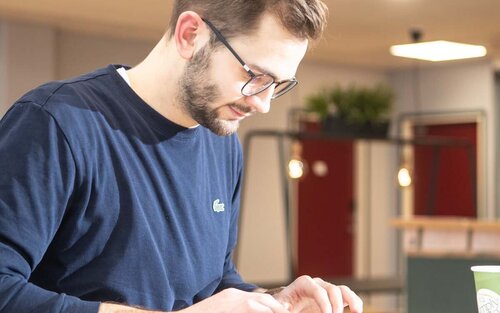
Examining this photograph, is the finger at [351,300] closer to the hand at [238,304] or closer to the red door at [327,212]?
the hand at [238,304]

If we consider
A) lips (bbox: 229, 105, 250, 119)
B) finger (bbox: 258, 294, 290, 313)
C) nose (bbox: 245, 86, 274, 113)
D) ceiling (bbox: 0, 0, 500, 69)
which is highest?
ceiling (bbox: 0, 0, 500, 69)

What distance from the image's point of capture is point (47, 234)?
130cm

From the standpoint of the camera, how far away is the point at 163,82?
1527 mm

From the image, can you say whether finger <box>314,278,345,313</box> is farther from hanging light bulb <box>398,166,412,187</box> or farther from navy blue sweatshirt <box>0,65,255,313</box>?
hanging light bulb <box>398,166,412,187</box>

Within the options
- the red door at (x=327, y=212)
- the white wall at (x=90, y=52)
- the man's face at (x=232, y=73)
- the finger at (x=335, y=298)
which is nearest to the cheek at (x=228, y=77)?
the man's face at (x=232, y=73)

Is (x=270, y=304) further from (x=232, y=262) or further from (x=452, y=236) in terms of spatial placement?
(x=452, y=236)

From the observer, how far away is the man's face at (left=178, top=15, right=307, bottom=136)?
1456mm

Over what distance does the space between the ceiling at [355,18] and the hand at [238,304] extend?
520cm

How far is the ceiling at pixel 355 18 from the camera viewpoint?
652 centimetres

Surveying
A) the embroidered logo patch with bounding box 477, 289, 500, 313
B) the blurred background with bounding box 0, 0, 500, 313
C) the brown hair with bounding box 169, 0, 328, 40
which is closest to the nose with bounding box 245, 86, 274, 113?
the brown hair with bounding box 169, 0, 328, 40

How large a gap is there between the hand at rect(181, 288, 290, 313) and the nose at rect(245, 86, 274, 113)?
0.37 metres

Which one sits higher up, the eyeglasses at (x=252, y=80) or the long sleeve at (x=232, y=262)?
the eyeglasses at (x=252, y=80)

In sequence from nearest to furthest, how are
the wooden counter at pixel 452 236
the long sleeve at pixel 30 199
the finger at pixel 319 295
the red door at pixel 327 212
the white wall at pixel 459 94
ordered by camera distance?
the long sleeve at pixel 30 199 → the finger at pixel 319 295 → the wooden counter at pixel 452 236 → the white wall at pixel 459 94 → the red door at pixel 327 212

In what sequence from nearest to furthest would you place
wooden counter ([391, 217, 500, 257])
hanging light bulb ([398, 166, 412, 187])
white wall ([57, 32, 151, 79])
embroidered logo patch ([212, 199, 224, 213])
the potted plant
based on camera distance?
1. embroidered logo patch ([212, 199, 224, 213])
2. wooden counter ([391, 217, 500, 257])
3. the potted plant
4. white wall ([57, 32, 151, 79])
5. hanging light bulb ([398, 166, 412, 187])
